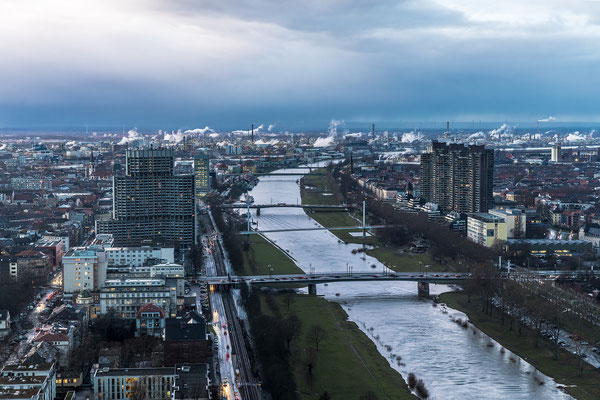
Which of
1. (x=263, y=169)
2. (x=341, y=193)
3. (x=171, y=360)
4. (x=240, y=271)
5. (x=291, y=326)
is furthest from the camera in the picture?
(x=263, y=169)

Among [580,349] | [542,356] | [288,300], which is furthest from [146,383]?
[580,349]

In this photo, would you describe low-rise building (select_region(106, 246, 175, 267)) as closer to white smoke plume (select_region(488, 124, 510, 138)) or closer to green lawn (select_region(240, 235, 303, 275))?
green lawn (select_region(240, 235, 303, 275))

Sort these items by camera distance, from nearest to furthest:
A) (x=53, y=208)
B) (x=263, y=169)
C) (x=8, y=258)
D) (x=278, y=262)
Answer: (x=8, y=258), (x=278, y=262), (x=53, y=208), (x=263, y=169)

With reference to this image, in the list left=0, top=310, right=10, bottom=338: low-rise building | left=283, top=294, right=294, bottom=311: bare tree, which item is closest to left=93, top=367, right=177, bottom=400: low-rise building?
left=0, top=310, right=10, bottom=338: low-rise building

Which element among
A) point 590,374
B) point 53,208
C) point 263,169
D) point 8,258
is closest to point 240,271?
point 8,258

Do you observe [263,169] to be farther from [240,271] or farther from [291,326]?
[291,326]
